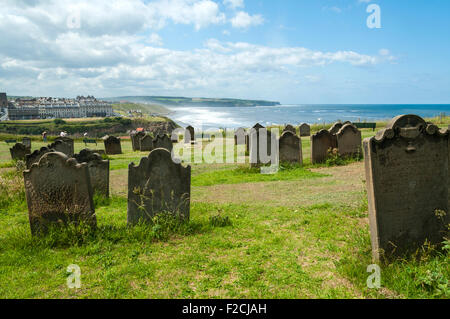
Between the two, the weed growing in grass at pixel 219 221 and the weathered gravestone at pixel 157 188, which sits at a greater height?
the weathered gravestone at pixel 157 188

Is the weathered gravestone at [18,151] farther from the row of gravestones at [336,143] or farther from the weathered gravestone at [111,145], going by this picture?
the row of gravestones at [336,143]

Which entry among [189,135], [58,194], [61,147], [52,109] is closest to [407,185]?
[58,194]

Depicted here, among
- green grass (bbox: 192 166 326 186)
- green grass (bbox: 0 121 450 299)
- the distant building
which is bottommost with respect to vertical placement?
green grass (bbox: 0 121 450 299)

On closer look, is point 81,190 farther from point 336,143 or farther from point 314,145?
point 336,143

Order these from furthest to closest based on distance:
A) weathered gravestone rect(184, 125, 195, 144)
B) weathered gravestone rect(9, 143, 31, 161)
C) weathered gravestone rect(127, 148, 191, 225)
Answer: weathered gravestone rect(184, 125, 195, 144), weathered gravestone rect(9, 143, 31, 161), weathered gravestone rect(127, 148, 191, 225)

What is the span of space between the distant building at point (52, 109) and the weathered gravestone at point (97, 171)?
6659 inches

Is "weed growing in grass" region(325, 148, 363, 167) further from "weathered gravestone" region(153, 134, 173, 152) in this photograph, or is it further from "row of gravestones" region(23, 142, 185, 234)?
"weathered gravestone" region(153, 134, 173, 152)

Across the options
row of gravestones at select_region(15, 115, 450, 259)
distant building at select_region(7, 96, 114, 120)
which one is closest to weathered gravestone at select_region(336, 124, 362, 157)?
row of gravestones at select_region(15, 115, 450, 259)

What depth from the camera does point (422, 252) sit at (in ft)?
14.6

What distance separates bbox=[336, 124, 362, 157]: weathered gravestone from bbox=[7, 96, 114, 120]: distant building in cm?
17045

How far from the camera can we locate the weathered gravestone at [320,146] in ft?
44.8

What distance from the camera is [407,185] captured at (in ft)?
14.3

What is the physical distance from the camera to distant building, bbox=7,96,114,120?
156 meters

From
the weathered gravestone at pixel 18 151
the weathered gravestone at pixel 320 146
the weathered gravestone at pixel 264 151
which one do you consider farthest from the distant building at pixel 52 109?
the weathered gravestone at pixel 320 146
